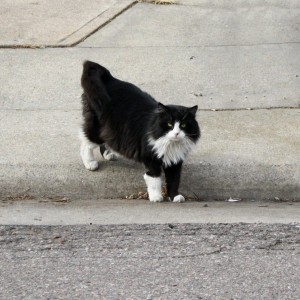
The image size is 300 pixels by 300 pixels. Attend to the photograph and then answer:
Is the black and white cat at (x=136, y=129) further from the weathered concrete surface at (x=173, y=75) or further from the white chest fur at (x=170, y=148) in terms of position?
the weathered concrete surface at (x=173, y=75)

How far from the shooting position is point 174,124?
7113 millimetres

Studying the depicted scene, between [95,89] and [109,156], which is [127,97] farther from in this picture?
[109,156]

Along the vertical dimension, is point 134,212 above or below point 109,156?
above

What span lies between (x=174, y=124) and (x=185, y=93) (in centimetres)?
247

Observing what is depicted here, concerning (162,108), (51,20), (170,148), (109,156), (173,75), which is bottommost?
(51,20)

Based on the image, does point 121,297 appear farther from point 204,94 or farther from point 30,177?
point 204,94

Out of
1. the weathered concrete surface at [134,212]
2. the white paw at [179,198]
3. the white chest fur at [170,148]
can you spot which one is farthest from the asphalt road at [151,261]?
the white chest fur at [170,148]

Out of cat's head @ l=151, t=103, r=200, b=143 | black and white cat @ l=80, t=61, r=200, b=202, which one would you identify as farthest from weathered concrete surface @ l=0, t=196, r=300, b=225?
cat's head @ l=151, t=103, r=200, b=143

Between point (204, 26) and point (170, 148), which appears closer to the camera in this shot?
point (170, 148)

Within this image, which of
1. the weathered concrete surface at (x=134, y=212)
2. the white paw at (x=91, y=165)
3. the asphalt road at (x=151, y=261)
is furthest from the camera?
the white paw at (x=91, y=165)

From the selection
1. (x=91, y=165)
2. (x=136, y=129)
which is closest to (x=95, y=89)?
(x=136, y=129)

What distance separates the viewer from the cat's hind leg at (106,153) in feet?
25.8

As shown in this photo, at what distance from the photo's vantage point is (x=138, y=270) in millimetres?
Result: 5520

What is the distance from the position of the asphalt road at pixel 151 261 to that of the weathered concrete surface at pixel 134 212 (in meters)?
0.21
